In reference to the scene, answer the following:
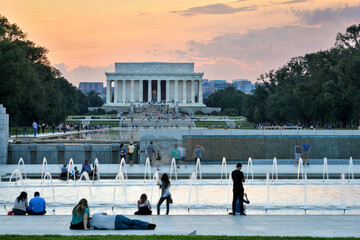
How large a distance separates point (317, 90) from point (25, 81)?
34015mm

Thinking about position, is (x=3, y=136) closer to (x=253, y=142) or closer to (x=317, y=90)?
(x=253, y=142)

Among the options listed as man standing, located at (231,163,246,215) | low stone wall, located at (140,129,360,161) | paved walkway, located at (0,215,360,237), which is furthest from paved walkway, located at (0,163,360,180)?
paved walkway, located at (0,215,360,237)

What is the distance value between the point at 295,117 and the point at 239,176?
60007mm

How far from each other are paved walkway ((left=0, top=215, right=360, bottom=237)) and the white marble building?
119 meters

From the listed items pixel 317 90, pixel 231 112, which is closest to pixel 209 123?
pixel 317 90

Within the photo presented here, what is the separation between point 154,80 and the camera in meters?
144

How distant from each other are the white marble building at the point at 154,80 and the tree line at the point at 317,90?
51.0 meters

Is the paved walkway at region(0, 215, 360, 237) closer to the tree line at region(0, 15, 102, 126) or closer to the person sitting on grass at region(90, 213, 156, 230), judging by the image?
the person sitting on grass at region(90, 213, 156, 230)

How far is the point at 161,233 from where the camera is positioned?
1039 cm

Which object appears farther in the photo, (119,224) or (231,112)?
(231,112)

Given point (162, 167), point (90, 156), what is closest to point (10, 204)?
point (162, 167)

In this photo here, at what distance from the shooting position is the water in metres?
15.5

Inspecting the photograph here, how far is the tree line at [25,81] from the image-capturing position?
170 ft

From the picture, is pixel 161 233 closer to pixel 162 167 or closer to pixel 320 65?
pixel 162 167
